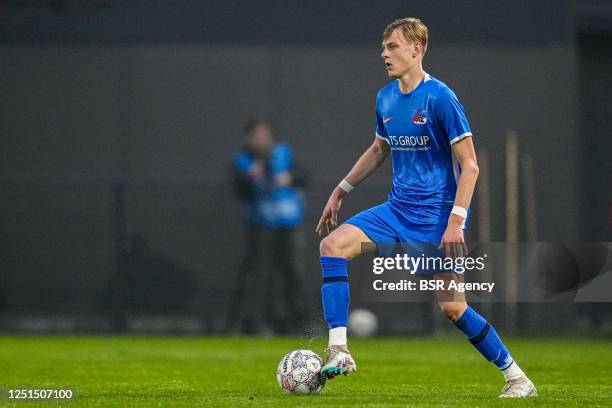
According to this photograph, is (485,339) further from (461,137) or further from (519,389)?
(461,137)

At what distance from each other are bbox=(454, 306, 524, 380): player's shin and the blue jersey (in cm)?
48

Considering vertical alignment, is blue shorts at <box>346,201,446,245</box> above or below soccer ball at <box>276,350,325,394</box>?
above

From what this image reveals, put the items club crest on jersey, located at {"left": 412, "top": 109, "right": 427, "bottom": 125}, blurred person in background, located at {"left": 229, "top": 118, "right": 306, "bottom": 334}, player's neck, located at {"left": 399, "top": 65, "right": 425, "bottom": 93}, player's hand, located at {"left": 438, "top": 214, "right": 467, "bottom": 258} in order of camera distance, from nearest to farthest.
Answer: player's hand, located at {"left": 438, "top": 214, "right": 467, "bottom": 258} < club crest on jersey, located at {"left": 412, "top": 109, "right": 427, "bottom": 125} < player's neck, located at {"left": 399, "top": 65, "right": 425, "bottom": 93} < blurred person in background, located at {"left": 229, "top": 118, "right": 306, "bottom": 334}

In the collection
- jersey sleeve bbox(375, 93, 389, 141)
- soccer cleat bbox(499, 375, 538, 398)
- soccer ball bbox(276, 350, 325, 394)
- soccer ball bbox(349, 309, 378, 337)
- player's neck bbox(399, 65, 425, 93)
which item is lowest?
soccer ball bbox(349, 309, 378, 337)

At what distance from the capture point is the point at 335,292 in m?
6.67

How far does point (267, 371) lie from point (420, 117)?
306 centimetres

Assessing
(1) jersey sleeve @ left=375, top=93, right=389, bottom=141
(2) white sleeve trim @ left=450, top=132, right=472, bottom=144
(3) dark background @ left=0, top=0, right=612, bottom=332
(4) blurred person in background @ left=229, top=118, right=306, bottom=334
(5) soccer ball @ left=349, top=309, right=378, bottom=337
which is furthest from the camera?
(3) dark background @ left=0, top=0, right=612, bottom=332

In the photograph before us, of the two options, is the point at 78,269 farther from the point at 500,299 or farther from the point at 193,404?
the point at 193,404

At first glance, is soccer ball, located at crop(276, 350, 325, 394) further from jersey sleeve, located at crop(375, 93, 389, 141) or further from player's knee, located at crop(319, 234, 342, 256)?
jersey sleeve, located at crop(375, 93, 389, 141)

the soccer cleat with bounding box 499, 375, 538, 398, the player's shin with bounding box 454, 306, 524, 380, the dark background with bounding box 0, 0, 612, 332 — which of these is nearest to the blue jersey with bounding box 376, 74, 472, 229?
the player's shin with bounding box 454, 306, 524, 380

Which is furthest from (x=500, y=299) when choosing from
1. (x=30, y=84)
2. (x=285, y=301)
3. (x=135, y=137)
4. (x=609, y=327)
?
(x=30, y=84)

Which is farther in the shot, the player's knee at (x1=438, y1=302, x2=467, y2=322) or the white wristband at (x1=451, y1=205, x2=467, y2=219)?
the player's knee at (x1=438, y1=302, x2=467, y2=322)

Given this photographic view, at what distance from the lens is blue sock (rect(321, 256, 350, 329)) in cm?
664

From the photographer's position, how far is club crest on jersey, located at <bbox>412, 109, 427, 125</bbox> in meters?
6.68
